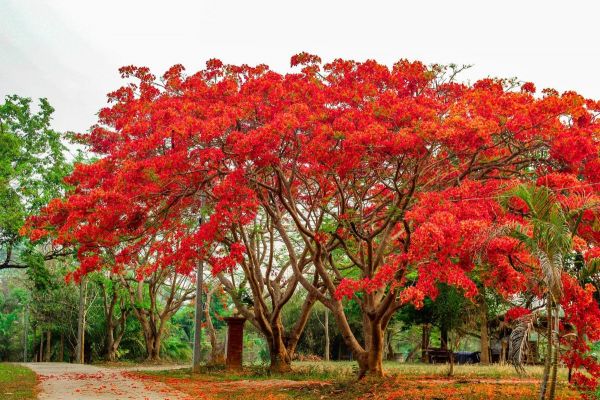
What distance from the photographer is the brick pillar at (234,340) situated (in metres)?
19.6

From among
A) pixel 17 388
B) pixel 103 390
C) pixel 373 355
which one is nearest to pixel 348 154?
pixel 373 355

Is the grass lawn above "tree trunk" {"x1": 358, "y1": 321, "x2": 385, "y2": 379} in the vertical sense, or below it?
below

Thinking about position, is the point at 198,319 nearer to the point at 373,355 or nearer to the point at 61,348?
the point at 373,355

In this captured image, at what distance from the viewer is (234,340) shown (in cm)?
1978

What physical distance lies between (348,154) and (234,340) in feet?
31.8

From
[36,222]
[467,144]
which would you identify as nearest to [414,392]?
[467,144]

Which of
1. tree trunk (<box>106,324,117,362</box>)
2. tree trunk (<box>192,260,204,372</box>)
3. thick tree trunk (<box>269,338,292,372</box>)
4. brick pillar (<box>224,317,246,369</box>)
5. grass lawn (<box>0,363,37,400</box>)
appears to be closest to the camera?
grass lawn (<box>0,363,37,400</box>)

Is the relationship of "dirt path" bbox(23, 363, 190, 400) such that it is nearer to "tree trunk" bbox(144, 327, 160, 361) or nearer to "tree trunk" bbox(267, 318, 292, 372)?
"tree trunk" bbox(267, 318, 292, 372)

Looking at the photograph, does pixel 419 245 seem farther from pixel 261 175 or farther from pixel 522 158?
pixel 261 175

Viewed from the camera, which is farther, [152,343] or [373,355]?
[152,343]

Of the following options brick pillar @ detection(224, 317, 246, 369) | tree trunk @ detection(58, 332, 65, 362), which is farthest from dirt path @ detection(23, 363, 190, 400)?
tree trunk @ detection(58, 332, 65, 362)

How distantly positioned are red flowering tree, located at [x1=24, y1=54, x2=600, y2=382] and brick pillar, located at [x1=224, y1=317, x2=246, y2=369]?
543 cm

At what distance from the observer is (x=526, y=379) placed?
1504 centimetres

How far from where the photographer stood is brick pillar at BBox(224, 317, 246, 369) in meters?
19.6
